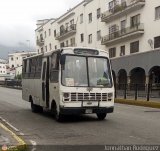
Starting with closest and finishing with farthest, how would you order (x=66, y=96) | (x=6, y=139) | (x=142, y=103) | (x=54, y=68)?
1. (x=6, y=139)
2. (x=66, y=96)
3. (x=54, y=68)
4. (x=142, y=103)

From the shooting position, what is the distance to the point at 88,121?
15438 mm

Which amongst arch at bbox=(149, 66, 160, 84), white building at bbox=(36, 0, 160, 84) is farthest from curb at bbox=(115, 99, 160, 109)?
arch at bbox=(149, 66, 160, 84)

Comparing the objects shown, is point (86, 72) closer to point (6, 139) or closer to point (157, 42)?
point (6, 139)

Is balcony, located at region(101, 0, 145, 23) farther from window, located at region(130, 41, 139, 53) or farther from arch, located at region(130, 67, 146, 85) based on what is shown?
arch, located at region(130, 67, 146, 85)

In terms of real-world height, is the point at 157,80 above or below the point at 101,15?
below

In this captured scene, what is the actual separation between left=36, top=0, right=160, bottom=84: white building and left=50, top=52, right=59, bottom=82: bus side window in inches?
1006

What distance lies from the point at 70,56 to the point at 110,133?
411 cm

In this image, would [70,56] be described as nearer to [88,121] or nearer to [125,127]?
[88,121]

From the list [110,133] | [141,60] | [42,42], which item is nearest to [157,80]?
[141,60]

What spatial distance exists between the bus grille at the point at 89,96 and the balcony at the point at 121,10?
98.8 ft

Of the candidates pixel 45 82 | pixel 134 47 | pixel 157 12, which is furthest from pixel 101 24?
pixel 45 82

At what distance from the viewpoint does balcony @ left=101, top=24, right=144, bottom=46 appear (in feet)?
146

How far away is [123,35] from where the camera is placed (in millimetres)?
47344

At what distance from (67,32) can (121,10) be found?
72.2ft
